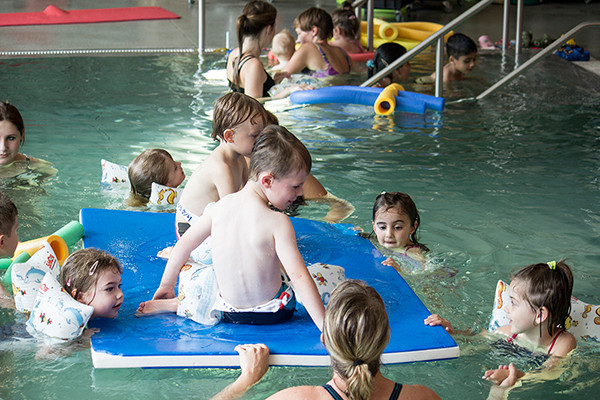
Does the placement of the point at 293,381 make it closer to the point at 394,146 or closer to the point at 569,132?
the point at 394,146

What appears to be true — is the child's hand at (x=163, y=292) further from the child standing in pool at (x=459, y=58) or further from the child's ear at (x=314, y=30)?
the child standing in pool at (x=459, y=58)

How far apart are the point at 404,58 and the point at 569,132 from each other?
1.62 meters

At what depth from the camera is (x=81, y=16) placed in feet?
37.9

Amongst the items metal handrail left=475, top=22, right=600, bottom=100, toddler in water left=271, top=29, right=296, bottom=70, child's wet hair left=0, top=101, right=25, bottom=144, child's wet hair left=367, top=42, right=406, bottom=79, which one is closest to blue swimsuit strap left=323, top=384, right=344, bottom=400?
child's wet hair left=0, top=101, right=25, bottom=144

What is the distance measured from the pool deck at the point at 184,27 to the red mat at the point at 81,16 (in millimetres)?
252

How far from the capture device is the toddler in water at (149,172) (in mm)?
4461

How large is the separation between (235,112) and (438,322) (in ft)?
4.51

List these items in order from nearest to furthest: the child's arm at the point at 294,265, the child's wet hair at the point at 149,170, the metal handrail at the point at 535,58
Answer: the child's arm at the point at 294,265 < the child's wet hair at the point at 149,170 < the metal handrail at the point at 535,58

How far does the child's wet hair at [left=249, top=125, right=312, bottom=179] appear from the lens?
8.95 feet

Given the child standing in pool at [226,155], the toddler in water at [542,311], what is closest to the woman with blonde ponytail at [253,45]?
the child standing in pool at [226,155]

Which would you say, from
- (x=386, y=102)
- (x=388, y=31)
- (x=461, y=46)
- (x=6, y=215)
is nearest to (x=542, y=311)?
(x=6, y=215)

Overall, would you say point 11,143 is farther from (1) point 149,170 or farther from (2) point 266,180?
(2) point 266,180

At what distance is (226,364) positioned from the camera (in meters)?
2.79

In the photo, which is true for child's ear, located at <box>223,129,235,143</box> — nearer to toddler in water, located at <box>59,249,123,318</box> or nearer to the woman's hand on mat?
toddler in water, located at <box>59,249,123,318</box>
